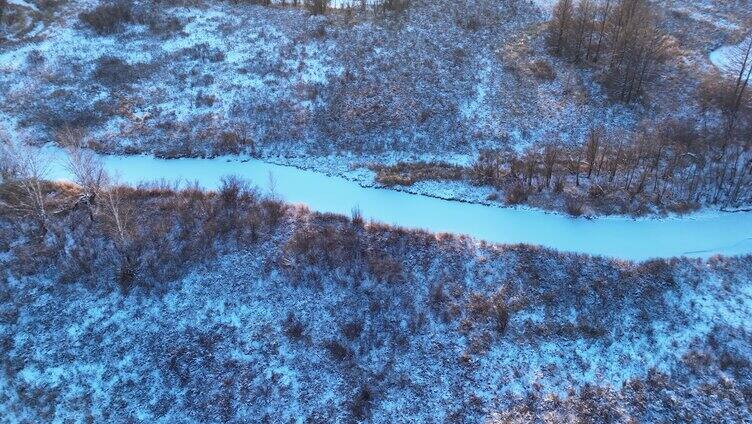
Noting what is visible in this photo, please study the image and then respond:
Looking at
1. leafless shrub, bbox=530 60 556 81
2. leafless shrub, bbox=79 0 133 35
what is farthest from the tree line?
leafless shrub, bbox=79 0 133 35

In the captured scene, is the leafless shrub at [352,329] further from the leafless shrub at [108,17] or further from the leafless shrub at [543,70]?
the leafless shrub at [108,17]

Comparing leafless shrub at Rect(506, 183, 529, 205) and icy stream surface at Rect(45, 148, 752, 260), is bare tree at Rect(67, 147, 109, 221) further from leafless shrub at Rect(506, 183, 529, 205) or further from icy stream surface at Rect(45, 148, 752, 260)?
leafless shrub at Rect(506, 183, 529, 205)

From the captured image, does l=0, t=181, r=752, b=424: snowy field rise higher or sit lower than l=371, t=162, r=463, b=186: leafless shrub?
lower

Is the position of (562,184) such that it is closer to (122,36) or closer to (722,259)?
(722,259)

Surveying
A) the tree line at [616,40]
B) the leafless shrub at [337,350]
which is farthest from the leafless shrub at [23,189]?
the tree line at [616,40]

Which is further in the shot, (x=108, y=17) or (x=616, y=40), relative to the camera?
(x=108, y=17)

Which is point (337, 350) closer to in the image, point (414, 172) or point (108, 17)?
point (414, 172)

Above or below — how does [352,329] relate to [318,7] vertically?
below

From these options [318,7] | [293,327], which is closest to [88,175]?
[293,327]
